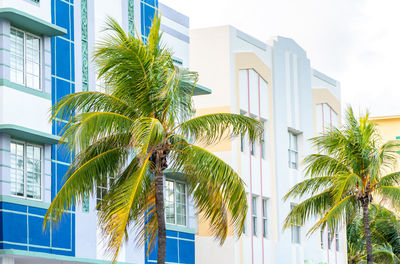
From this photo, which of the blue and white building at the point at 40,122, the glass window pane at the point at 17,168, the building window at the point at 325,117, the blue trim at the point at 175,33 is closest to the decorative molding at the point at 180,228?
the blue and white building at the point at 40,122

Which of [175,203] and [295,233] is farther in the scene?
[295,233]

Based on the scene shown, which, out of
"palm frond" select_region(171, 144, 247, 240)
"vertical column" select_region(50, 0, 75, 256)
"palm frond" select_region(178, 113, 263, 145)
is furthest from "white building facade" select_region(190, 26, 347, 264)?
"palm frond" select_region(171, 144, 247, 240)

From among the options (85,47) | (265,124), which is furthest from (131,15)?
(265,124)

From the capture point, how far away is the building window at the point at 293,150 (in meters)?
39.7

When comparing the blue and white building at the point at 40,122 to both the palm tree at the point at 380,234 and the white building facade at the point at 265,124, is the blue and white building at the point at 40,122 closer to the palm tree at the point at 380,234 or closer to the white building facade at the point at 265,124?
the white building facade at the point at 265,124

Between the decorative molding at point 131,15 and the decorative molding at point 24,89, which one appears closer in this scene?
the decorative molding at point 24,89

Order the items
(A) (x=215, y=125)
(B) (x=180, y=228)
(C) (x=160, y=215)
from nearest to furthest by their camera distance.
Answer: (C) (x=160, y=215) → (A) (x=215, y=125) → (B) (x=180, y=228)

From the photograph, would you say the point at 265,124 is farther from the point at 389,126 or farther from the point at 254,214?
the point at 389,126

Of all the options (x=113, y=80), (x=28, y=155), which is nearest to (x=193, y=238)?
(x=28, y=155)

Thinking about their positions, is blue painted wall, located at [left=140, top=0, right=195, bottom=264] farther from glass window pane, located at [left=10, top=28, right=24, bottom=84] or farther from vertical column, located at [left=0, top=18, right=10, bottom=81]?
vertical column, located at [left=0, top=18, right=10, bottom=81]

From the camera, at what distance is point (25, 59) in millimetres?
23625

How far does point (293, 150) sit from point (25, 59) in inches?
741

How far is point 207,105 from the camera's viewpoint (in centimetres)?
3459

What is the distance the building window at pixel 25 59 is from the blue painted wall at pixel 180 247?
25.7 ft
